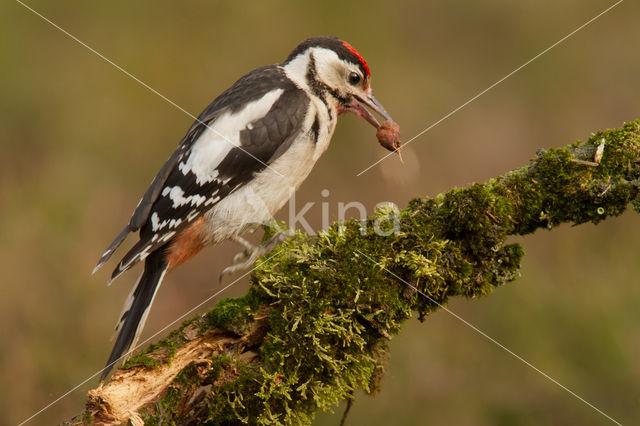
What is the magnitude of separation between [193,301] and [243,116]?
2.13m

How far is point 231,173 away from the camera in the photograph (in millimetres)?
3602

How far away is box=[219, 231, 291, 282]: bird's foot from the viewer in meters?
3.30

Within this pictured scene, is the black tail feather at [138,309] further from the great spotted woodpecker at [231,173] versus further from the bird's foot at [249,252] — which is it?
the bird's foot at [249,252]

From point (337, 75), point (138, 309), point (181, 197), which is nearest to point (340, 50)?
point (337, 75)

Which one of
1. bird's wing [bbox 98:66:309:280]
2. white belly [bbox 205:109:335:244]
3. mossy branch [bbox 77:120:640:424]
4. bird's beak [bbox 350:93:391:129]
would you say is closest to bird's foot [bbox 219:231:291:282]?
white belly [bbox 205:109:335:244]

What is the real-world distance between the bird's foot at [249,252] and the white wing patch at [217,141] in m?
0.44

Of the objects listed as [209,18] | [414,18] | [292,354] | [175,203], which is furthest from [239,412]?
[414,18]

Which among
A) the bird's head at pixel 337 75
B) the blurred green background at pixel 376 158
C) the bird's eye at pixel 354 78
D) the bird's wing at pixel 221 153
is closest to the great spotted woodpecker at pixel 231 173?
the bird's wing at pixel 221 153

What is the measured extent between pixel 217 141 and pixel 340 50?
106 cm

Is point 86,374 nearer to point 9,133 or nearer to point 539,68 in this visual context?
point 9,133

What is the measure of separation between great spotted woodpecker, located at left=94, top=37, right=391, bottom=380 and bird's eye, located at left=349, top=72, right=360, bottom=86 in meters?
0.28

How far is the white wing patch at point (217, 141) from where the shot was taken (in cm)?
357

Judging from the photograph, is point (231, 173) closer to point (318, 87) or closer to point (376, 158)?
point (318, 87)

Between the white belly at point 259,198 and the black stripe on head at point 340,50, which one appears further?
the black stripe on head at point 340,50
